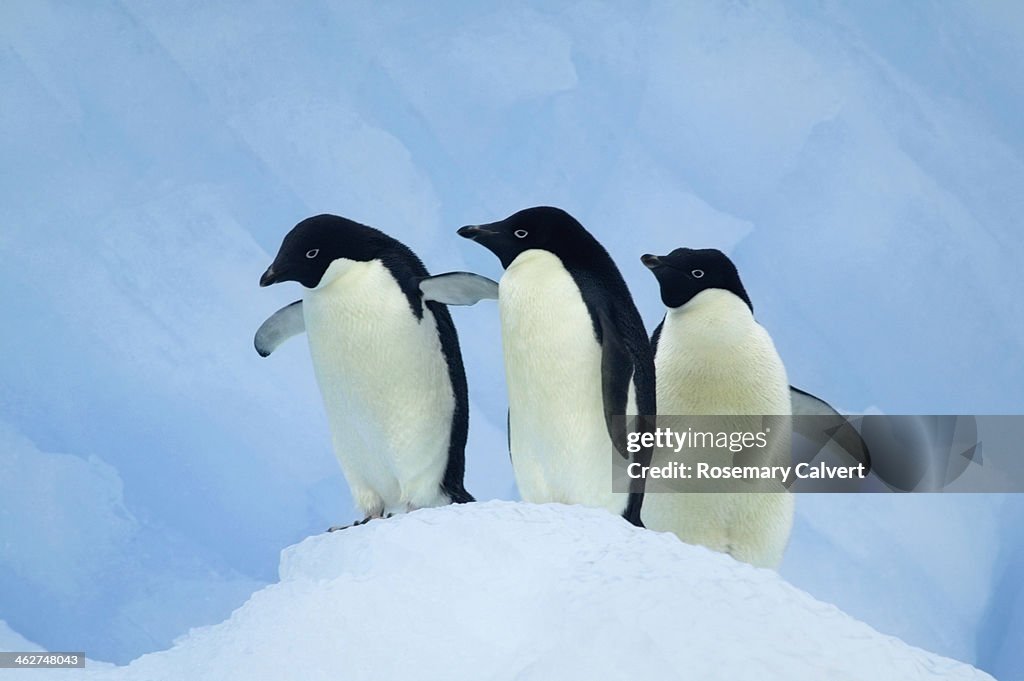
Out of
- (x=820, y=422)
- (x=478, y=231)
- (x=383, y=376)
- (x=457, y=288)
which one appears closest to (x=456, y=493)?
(x=383, y=376)

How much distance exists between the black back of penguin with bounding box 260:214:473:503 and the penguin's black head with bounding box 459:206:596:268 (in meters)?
0.19

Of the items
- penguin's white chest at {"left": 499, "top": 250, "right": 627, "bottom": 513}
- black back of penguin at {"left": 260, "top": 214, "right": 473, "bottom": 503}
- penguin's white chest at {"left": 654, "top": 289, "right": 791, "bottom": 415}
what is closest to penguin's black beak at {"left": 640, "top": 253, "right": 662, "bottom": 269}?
penguin's white chest at {"left": 654, "top": 289, "right": 791, "bottom": 415}

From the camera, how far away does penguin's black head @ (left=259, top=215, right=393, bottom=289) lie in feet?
7.68

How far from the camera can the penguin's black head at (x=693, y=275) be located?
2486 mm

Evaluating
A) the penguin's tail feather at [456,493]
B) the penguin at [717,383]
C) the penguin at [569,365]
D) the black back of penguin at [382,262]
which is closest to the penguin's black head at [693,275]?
the penguin at [717,383]

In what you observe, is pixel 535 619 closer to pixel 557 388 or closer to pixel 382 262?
pixel 557 388

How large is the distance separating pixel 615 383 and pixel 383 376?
0.49 m

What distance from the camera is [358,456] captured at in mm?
2424

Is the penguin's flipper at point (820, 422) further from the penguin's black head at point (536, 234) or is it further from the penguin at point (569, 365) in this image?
the penguin's black head at point (536, 234)

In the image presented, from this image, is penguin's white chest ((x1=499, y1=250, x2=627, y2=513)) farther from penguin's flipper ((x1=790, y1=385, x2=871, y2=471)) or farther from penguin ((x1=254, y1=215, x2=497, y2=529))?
penguin's flipper ((x1=790, y1=385, x2=871, y2=471))

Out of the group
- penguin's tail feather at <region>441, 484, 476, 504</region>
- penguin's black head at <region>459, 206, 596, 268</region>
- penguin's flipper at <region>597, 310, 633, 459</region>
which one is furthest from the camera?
penguin's tail feather at <region>441, 484, 476, 504</region>

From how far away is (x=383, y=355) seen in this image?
2.32 meters

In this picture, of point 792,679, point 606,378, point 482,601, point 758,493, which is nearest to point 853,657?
point 792,679

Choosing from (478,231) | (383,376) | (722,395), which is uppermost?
(478,231)
